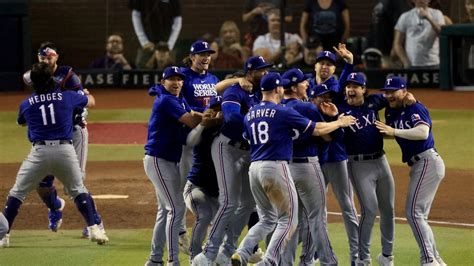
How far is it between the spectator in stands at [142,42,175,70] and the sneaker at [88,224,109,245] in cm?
1229

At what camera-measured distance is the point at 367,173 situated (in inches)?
405

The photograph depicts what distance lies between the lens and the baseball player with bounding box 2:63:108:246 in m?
11.1

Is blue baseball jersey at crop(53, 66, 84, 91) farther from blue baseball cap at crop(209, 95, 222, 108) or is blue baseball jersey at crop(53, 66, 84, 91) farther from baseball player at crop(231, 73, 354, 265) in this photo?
baseball player at crop(231, 73, 354, 265)

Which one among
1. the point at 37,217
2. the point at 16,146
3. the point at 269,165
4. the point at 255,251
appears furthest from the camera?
the point at 16,146

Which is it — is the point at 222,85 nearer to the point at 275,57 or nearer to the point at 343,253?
the point at 343,253

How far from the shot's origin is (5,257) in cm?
1111

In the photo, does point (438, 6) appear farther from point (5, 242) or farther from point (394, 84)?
point (5, 242)

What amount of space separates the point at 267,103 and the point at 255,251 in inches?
64.3

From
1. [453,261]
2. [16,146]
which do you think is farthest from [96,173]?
[453,261]

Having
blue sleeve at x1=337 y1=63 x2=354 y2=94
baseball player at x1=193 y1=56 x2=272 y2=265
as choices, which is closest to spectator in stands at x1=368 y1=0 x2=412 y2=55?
blue sleeve at x1=337 y1=63 x2=354 y2=94

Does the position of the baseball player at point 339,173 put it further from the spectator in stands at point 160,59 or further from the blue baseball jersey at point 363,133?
the spectator in stands at point 160,59

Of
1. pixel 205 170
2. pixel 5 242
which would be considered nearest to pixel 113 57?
pixel 5 242

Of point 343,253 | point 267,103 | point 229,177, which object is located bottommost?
point 343,253

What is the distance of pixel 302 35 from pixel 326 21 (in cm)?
55
